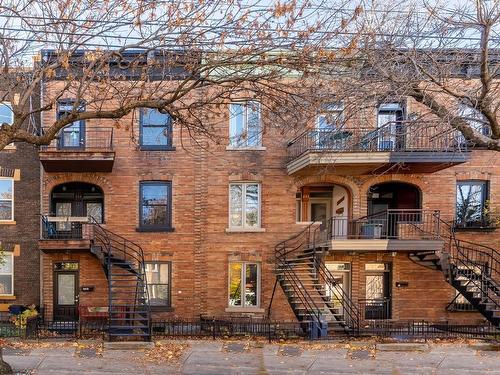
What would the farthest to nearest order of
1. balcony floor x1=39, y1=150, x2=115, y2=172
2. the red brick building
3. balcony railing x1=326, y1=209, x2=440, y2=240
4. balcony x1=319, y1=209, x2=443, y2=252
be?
the red brick building < balcony railing x1=326, y1=209, x2=440, y2=240 < balcony floor x1=39, y1=150, x2=115, y2=172 < balcony x1=319, y1=209, x2=443, y2=252

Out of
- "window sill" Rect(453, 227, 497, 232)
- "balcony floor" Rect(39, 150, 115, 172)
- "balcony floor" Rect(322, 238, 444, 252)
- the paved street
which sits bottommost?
the paved street

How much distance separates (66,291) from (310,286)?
9026 millimetres

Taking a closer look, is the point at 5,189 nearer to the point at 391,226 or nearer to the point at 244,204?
the point at 244,204

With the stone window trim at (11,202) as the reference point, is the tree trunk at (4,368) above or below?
below

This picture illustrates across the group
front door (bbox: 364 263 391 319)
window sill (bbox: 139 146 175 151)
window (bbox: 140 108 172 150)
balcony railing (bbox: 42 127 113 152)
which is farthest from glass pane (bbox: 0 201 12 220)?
front door (bbox: 364 263 391 319)

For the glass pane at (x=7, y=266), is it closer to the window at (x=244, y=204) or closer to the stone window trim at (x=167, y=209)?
the stone window trim at (x=167, y=209)

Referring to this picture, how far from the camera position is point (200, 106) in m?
8.62

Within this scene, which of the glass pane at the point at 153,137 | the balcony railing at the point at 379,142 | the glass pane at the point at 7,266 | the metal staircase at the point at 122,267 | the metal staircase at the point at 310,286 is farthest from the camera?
the glass pane at the point at 7,266

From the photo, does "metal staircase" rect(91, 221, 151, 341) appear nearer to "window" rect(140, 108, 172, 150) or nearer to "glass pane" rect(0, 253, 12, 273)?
"window" rect(140, 108, 172, 150)

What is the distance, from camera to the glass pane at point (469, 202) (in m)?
15.5

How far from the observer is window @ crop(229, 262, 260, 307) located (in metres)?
15.5

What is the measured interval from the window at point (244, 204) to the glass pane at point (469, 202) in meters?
7.48

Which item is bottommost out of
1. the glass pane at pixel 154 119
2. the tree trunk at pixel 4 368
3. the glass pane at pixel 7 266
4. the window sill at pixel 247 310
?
the window sill at pixel 247 310

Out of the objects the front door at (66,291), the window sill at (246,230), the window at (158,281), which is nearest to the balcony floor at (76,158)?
the front door at (66,291)
